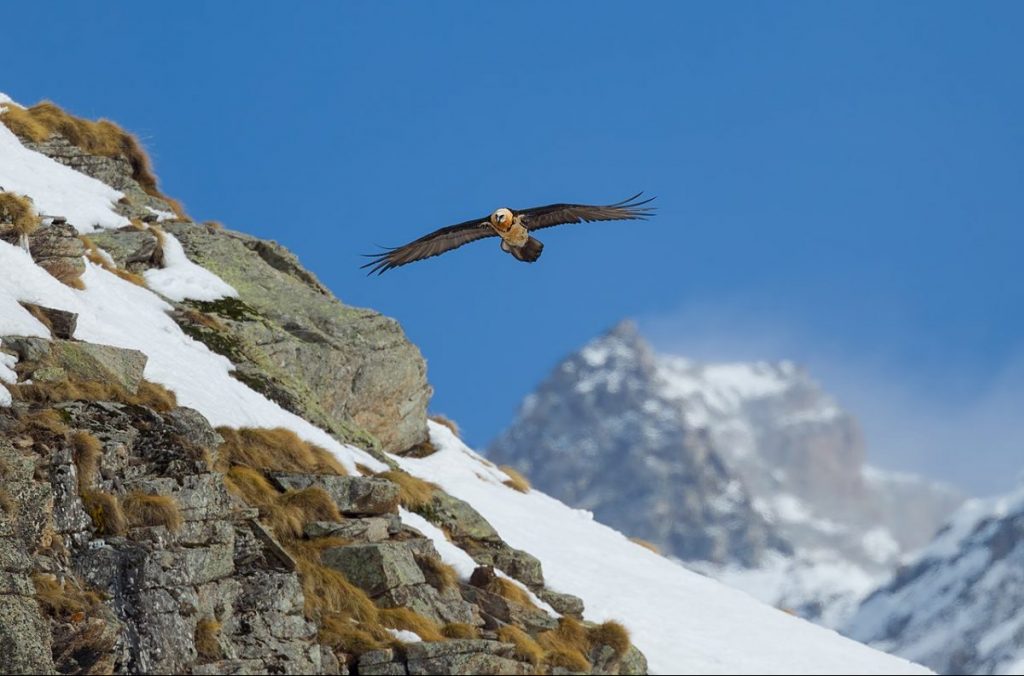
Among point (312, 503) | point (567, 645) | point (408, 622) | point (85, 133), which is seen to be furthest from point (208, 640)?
point (85, 133)

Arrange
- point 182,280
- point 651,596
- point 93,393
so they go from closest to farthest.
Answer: point 93,393 < point 182,280 < point 651,596

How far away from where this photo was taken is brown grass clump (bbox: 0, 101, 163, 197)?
3562cm

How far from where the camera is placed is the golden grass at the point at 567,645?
2469 centimetres

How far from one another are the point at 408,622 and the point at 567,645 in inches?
172

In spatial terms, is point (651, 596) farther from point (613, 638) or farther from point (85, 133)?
point (85, 133)

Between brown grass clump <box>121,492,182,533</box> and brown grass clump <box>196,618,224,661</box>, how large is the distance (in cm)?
123

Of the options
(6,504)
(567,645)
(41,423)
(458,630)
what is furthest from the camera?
(567,645)

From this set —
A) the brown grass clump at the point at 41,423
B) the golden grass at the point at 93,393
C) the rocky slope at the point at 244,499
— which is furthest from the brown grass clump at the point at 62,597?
the golden grass at the point at 93,393

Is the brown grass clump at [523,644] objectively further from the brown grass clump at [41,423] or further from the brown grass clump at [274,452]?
the brown grass clump at [41,423]

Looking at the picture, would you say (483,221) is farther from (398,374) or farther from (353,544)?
(398,374)

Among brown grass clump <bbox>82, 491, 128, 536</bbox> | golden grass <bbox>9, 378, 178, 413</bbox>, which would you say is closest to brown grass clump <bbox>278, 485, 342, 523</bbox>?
golden grass <bbox>9, 378, 178, 413</bbox>

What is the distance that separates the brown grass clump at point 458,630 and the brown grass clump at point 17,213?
926 cm

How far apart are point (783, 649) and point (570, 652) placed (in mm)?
9109

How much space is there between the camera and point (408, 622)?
22.2 m
